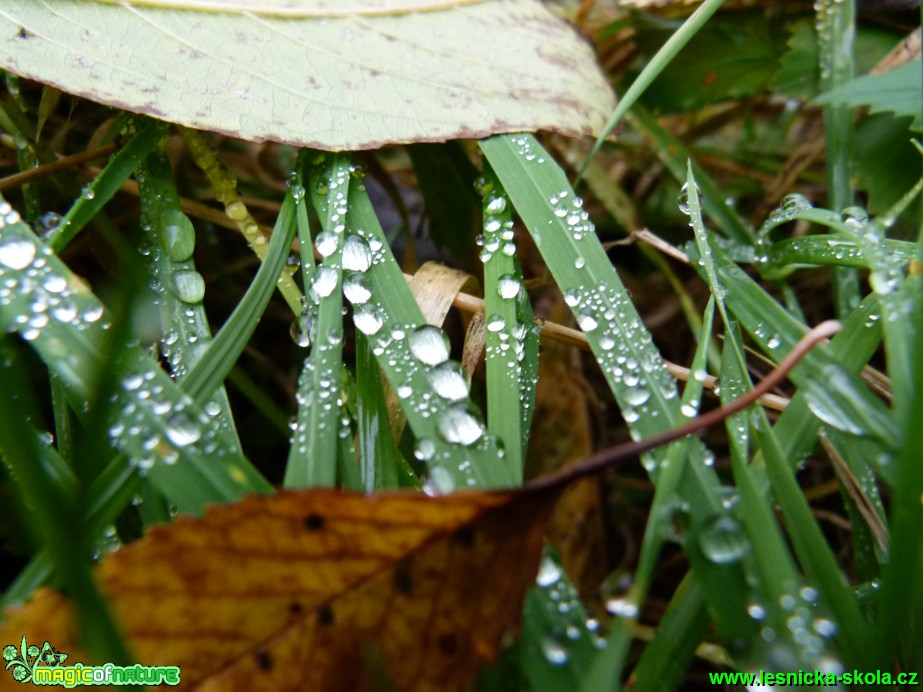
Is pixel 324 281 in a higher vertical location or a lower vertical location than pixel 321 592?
higher

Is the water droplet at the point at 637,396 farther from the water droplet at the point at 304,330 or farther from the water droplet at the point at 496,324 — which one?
the water droplet at the point at 304,330

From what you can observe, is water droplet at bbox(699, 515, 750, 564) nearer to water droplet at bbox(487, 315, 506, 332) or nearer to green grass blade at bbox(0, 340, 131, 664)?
water droplet at bbox(487, 315, 506, 332)

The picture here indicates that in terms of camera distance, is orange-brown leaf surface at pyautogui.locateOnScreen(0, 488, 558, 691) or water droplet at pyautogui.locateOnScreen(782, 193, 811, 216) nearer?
orange-brown leaf surface at pyautogui.locateOnScreen(0, 488, 558, 691)

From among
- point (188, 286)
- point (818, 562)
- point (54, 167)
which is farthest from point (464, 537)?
point (54, 167)

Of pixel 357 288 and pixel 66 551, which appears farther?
pixel 357 288

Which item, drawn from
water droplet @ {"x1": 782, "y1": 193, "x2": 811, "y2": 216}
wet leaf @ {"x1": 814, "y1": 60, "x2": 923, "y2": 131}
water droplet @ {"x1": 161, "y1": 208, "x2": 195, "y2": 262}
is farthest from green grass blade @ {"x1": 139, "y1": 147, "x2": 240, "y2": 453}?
wet leaf @ {"x1": 814, "y1": 60, "x2": 923, "y2": 131}

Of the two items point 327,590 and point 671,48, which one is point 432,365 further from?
point 671,48
